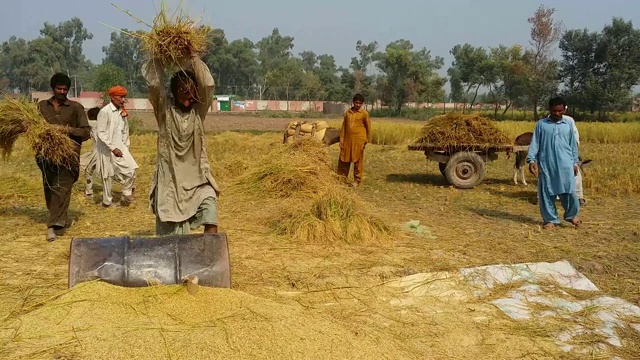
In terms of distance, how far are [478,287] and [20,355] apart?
3.32 metres

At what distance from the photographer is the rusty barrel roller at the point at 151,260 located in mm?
4020

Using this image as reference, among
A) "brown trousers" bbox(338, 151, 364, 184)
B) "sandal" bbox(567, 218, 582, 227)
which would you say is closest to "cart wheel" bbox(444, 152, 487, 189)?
"brown trousers" bbox(338, 151, 364, 184)

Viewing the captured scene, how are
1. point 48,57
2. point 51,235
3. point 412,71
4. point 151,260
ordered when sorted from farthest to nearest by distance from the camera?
1. point 48,57
2. point 412,71
3. point 51,235
4. point 151,260

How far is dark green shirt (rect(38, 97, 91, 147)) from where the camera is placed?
6.64m

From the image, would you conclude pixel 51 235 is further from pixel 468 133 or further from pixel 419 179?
pixel 419 179

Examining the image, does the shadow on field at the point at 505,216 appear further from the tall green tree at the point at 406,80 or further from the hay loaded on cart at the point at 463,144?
the tall green tree at the point at 406,80

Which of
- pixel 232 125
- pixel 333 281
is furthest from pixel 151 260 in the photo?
pixel 232 125

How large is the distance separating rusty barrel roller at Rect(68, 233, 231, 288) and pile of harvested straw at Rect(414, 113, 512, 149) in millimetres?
7021

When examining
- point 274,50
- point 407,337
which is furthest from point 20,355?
point 274,50

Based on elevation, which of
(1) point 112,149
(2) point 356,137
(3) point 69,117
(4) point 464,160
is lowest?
(4) point 464,160

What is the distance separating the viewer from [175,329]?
3.47m

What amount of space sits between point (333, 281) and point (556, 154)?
373 centimetres

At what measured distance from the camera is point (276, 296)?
15.3ft

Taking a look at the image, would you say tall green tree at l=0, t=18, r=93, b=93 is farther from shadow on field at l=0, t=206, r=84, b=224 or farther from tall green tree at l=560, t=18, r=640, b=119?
shadow on field at l=0, t=206, r=84, b=224
